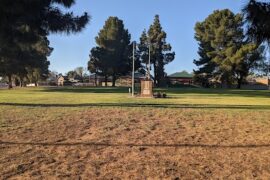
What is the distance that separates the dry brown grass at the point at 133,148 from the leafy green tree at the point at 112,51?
70617 millimetres

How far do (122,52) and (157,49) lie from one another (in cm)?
689

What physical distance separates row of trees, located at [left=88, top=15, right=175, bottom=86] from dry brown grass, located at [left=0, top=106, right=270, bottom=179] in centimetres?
7087

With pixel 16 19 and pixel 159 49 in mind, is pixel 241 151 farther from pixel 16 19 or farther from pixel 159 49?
pixel 159 49

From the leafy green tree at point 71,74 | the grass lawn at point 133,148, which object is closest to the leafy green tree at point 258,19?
the grass lawn at point 133,148

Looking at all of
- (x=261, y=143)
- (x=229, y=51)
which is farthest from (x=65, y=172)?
(x=229, y=51)

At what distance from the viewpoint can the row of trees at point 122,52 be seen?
279ft

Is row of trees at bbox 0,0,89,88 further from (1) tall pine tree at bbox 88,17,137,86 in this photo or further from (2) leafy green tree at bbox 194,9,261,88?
(1) tall pine tree at bbox 88,17,137,86

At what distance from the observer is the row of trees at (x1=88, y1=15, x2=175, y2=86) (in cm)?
8506

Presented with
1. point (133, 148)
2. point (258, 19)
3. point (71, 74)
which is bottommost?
point (133, 148)

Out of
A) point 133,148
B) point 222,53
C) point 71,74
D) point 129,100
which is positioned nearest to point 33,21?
point 133,148

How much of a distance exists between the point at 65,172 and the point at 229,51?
66442 millimetres

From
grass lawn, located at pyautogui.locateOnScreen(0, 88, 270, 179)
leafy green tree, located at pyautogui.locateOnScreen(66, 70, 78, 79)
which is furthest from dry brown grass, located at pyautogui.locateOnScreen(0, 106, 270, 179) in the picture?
leafy green tree, located at pyautogui.locateOnScreen(66, 70, 78, 79)

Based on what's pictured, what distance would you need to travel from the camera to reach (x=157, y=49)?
8612cm

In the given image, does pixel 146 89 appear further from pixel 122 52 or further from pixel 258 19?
pixel 122 52
